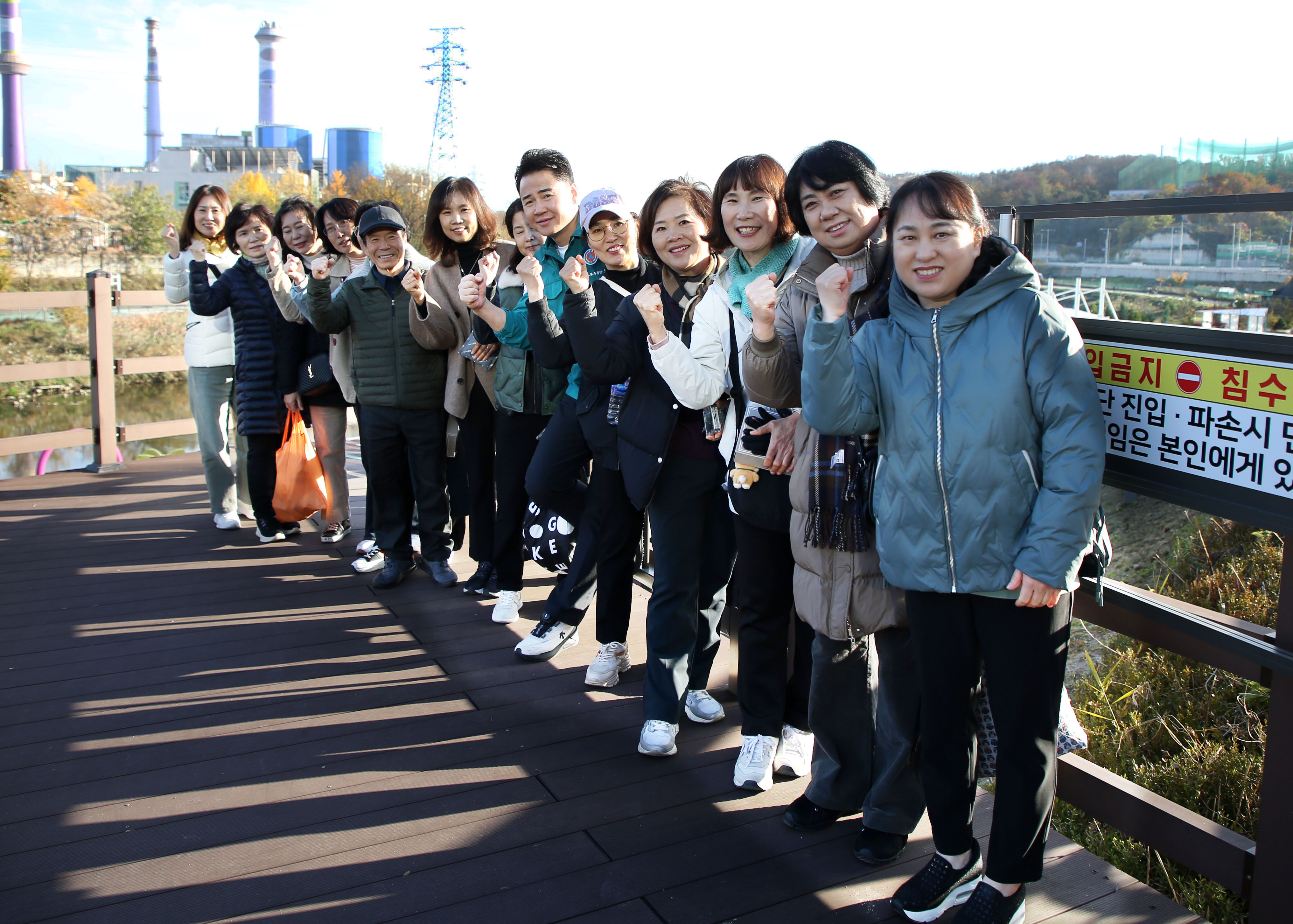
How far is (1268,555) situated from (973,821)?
603 centimetres

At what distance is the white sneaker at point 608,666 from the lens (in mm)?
3072

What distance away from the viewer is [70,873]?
81.6 inches

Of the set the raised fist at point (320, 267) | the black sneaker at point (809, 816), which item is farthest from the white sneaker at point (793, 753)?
the raised fist at point (320, 267)

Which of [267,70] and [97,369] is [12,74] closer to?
[267,70]

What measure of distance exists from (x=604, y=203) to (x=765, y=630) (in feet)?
4.26

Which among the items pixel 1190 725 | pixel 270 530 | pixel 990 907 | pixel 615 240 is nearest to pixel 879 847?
pixel 990 907

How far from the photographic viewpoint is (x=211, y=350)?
4809 mm

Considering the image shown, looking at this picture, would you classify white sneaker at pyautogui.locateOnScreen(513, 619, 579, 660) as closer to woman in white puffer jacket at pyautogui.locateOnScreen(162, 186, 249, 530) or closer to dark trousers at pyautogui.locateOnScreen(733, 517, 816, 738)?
dark trousers at pyautogui.locateOnScreen(733, 517, 816, 738)

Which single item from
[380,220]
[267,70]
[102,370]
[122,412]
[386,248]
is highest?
[267,70]

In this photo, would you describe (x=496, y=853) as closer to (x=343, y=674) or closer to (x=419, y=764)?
(x=419, y=764)

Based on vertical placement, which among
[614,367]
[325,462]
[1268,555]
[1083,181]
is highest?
[1083,181]

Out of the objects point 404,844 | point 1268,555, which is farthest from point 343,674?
point 1268,555

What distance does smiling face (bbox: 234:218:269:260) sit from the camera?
438 cm

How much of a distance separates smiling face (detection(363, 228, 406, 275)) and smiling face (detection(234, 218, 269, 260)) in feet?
2.62
